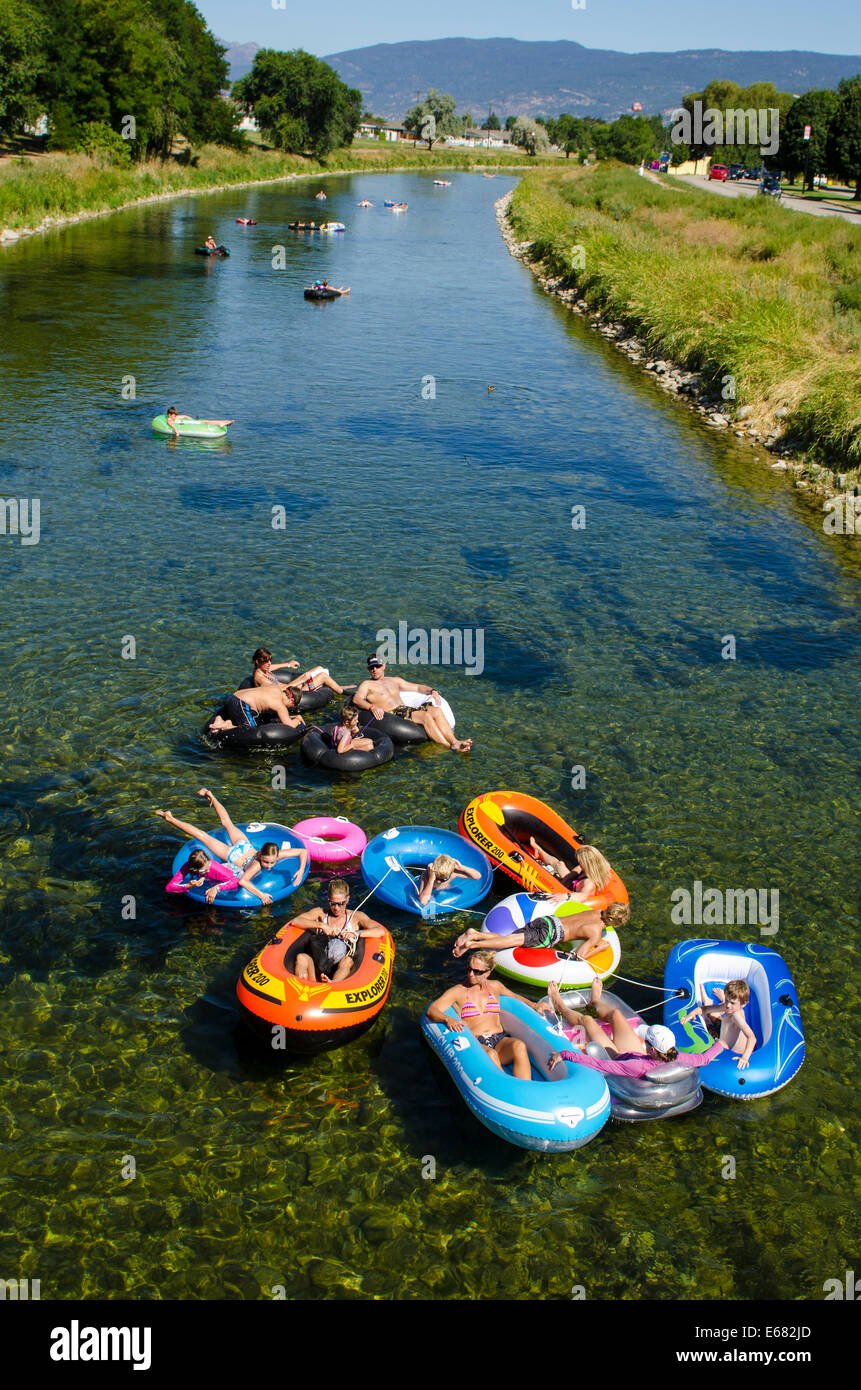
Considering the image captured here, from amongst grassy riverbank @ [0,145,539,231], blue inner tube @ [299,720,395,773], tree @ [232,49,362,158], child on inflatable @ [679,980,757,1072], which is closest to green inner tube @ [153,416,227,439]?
blue inner tube @ [299,720,395,773]

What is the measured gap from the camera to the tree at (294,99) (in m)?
113

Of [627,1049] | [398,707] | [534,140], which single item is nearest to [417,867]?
[398,707]

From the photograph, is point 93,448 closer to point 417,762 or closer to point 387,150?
point 417,762

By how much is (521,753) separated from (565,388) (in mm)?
24344

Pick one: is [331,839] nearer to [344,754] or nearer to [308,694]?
[344,754]

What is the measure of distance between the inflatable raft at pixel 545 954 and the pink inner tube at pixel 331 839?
198 cm

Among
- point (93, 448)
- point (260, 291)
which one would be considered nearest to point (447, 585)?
point (93, 448)

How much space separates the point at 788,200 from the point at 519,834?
76.6 metres

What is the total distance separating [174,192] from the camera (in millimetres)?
81312

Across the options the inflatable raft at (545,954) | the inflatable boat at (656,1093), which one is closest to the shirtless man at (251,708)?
the inflatable raft at (545,954)

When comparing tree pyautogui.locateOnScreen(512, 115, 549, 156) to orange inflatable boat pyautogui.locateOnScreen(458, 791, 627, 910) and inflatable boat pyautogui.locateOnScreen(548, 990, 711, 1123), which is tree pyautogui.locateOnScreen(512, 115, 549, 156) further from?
inflatable boat pyautogui.locateOnScreen(548, 990, 711, 1123)

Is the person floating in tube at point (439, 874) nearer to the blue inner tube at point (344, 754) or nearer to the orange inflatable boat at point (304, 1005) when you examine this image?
the orange inflatable boat at point (304, 1005)

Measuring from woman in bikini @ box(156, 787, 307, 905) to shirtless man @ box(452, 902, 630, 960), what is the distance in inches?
87.5

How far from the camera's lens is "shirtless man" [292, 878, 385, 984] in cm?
1057
